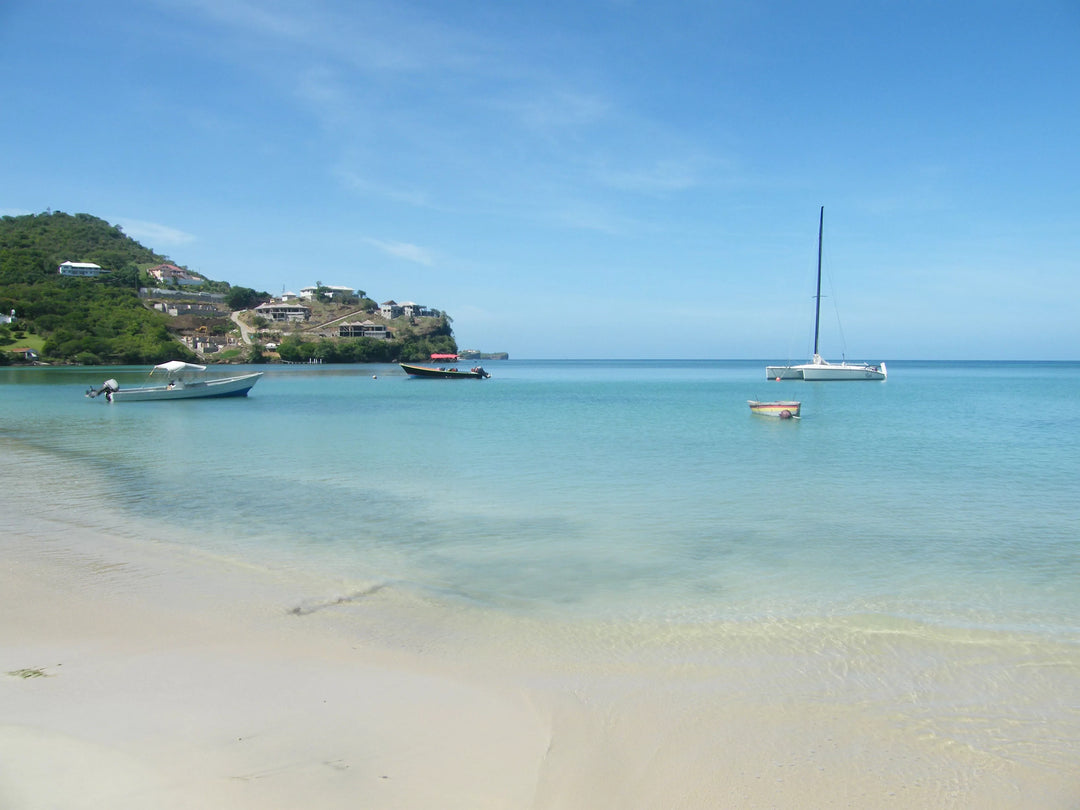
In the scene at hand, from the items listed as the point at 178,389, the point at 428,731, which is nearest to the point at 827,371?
the point at 178,389

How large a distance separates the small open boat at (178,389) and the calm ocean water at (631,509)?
44.0 feet

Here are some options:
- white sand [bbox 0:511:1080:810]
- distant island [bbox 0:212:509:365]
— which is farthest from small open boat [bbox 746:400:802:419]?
distant island [bbox 0:212:509:365]

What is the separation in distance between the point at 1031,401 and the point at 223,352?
129 m

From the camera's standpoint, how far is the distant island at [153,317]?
109m

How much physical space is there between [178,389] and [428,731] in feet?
150

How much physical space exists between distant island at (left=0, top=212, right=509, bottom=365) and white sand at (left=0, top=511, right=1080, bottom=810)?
383 feet

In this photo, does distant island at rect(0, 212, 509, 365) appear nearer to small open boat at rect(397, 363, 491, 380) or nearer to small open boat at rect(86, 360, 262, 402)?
small open boat at rect(397, 363, 491, 380)

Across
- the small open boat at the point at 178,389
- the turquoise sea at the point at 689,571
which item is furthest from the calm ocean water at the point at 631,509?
the small open boat at the point at 178,389

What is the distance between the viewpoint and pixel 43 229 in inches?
7411

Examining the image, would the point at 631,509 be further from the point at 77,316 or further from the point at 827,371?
the point at 77,316

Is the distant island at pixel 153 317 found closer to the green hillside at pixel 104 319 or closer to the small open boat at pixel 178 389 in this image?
the green hillside at pixel 104 319

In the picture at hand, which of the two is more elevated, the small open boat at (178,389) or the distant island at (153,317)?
the distant island at (153,317)

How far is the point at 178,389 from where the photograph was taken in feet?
146

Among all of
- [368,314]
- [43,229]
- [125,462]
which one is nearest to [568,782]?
[125,462]
